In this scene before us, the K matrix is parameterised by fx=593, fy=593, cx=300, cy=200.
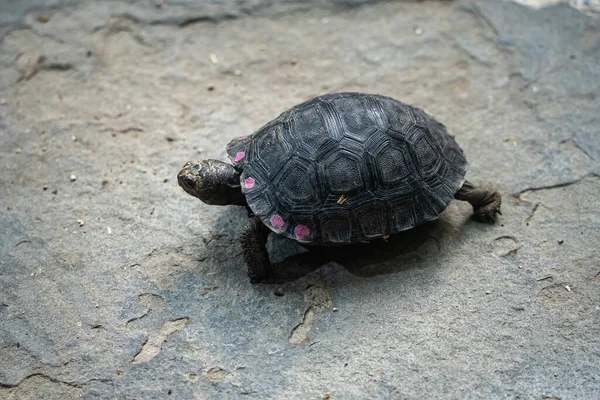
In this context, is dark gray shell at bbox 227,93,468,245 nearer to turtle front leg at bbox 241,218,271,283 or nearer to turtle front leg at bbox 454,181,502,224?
turtle front leg at bbox 241,218,271,283

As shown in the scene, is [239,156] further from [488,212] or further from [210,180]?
[488,212]

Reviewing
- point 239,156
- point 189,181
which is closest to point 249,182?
point 239,156

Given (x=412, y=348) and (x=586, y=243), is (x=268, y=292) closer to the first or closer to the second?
(x=412, y=348)

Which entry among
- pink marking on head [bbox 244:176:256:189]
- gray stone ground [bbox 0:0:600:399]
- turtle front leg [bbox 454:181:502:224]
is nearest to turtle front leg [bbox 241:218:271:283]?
gray stone ground [bbox 0:0:600:399]

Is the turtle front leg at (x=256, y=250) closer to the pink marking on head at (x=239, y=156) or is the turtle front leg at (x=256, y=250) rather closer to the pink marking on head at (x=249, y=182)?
the pink marking on head at (x=249, y=182)

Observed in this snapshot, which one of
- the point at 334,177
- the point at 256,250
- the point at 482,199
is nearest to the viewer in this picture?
the point at 334,177

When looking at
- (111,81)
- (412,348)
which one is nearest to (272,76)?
(111,81)

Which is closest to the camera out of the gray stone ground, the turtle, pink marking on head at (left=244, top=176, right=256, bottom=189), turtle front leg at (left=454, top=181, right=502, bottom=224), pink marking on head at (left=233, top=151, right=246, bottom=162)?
the gray stone ground
